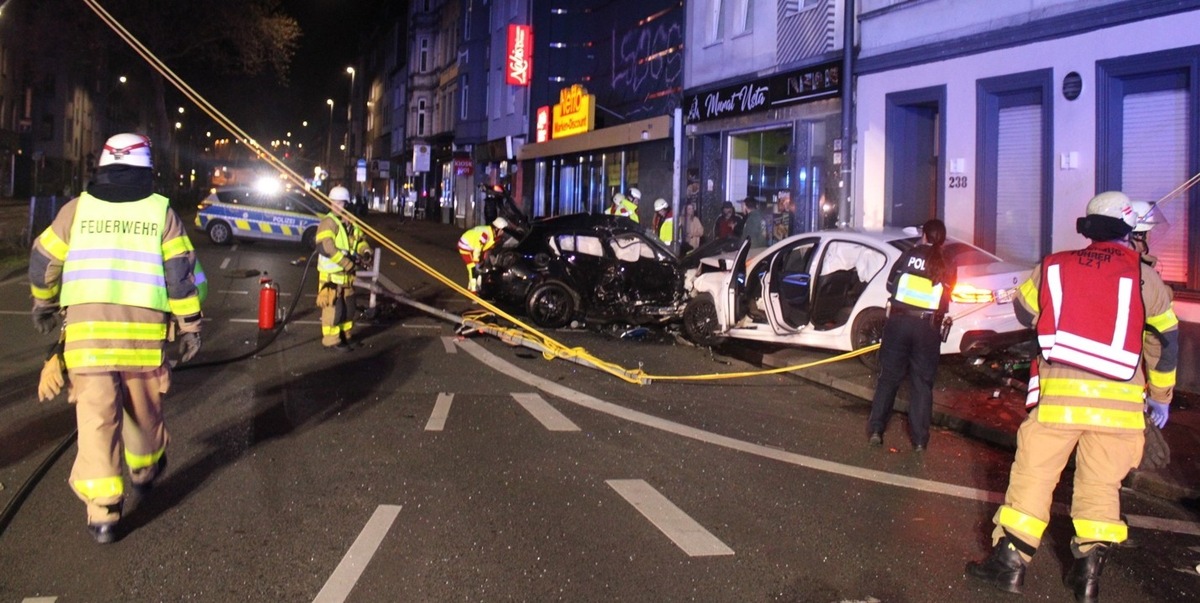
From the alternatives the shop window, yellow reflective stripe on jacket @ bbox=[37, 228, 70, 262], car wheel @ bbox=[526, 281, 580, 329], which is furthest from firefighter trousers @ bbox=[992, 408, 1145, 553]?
the shop window

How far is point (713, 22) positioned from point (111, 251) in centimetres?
1909

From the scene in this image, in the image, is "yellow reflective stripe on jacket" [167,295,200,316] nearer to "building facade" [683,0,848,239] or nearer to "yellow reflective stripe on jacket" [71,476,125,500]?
"yellow reflective stripe on jacket" [71,476,125,500]

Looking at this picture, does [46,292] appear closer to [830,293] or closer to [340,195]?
[340,195]

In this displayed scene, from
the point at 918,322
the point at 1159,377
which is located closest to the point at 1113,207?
the point at 1159,377

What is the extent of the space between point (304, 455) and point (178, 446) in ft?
3.04

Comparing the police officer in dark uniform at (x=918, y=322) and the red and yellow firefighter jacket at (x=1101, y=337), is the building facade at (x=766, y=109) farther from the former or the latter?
the red and yellow firefighter jacket at (x=1101, y=337)

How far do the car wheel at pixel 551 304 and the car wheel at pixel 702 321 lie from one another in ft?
5.79

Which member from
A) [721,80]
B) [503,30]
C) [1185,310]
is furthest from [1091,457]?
[503,30]

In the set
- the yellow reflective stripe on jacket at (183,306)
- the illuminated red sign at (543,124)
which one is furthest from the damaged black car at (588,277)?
the illuminated red sign at (543,124)

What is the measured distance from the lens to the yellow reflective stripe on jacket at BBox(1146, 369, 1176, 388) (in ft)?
16.7

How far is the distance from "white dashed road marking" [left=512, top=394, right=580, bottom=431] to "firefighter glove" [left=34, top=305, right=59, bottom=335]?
12.8 ft

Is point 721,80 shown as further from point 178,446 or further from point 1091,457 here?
point 1091,457

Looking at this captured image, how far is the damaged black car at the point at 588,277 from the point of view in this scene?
14680mm

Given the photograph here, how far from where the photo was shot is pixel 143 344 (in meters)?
5.39
